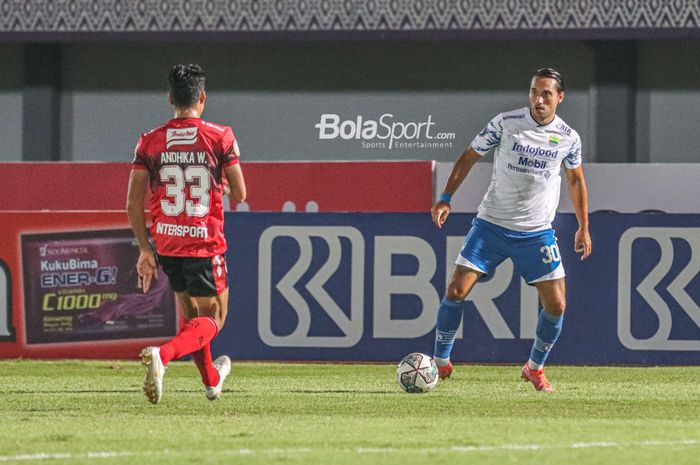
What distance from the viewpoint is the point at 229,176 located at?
314 inches

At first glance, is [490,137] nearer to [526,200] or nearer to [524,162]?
[524,162]

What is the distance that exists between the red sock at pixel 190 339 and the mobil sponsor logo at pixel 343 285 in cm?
448

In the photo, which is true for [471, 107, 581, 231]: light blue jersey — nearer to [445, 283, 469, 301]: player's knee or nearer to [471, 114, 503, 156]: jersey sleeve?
[471, 114, 503, 156]: jersey sleeve

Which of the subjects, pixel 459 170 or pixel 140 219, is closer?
pixel 140 219

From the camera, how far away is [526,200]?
9.40 m

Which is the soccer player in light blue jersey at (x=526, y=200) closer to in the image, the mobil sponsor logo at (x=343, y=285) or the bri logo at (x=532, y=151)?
the bri logo at (x=532, y=151)

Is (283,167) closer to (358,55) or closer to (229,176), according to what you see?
(358,55)

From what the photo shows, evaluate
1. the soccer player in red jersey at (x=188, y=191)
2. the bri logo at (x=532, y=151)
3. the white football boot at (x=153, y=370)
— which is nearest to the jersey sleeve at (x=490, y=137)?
the bri logo at (x=532, y=151)

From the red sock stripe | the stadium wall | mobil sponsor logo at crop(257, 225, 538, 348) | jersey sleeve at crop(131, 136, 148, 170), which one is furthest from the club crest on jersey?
the stadium wall

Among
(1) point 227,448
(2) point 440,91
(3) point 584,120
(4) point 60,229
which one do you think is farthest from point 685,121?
(1) point 227,448

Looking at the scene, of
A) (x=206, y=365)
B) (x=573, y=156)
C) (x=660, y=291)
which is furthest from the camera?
(x=660, y=291)

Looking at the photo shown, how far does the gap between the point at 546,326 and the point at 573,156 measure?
1114mm

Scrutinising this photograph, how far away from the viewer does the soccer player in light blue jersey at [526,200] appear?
9352 millimetres

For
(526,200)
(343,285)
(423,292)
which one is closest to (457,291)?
(526,200)
